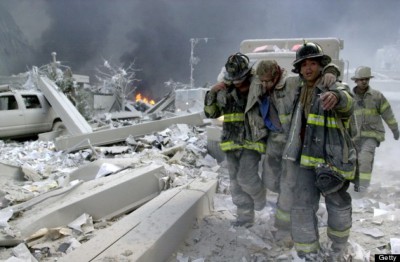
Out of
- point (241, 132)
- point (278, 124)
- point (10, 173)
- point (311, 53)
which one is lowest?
point (10, 173)

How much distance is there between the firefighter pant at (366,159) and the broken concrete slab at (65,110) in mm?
7404

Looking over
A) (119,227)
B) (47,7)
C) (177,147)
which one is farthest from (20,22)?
(119,227)

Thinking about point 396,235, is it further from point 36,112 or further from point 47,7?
point 47,7

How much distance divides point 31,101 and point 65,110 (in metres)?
1.41

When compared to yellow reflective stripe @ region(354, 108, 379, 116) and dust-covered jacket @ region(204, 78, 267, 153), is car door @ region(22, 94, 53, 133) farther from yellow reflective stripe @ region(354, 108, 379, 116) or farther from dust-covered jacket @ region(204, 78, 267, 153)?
yellow reflective stripe @ region(354, 108, 379, 116)

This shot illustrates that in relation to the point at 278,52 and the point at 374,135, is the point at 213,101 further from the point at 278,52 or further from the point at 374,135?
the point at 278,52

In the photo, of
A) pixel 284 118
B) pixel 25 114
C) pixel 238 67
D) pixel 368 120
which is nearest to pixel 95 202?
pixel 238 67

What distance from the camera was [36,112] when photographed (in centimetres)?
1112

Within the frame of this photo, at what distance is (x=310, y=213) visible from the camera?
286 cm

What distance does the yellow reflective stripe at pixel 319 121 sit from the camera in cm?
266

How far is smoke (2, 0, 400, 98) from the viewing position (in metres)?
27.3

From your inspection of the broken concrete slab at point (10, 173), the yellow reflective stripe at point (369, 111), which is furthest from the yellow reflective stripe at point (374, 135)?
the broken concrete slab at point (10, 173)

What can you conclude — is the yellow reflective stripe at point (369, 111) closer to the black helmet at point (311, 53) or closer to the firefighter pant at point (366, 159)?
the firefighter pant at point (366, 159)

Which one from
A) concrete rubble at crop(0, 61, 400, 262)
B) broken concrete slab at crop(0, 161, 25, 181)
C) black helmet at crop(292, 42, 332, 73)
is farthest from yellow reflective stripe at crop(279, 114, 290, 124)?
broken concrete slab at crop(0, 161, 25, 181)
